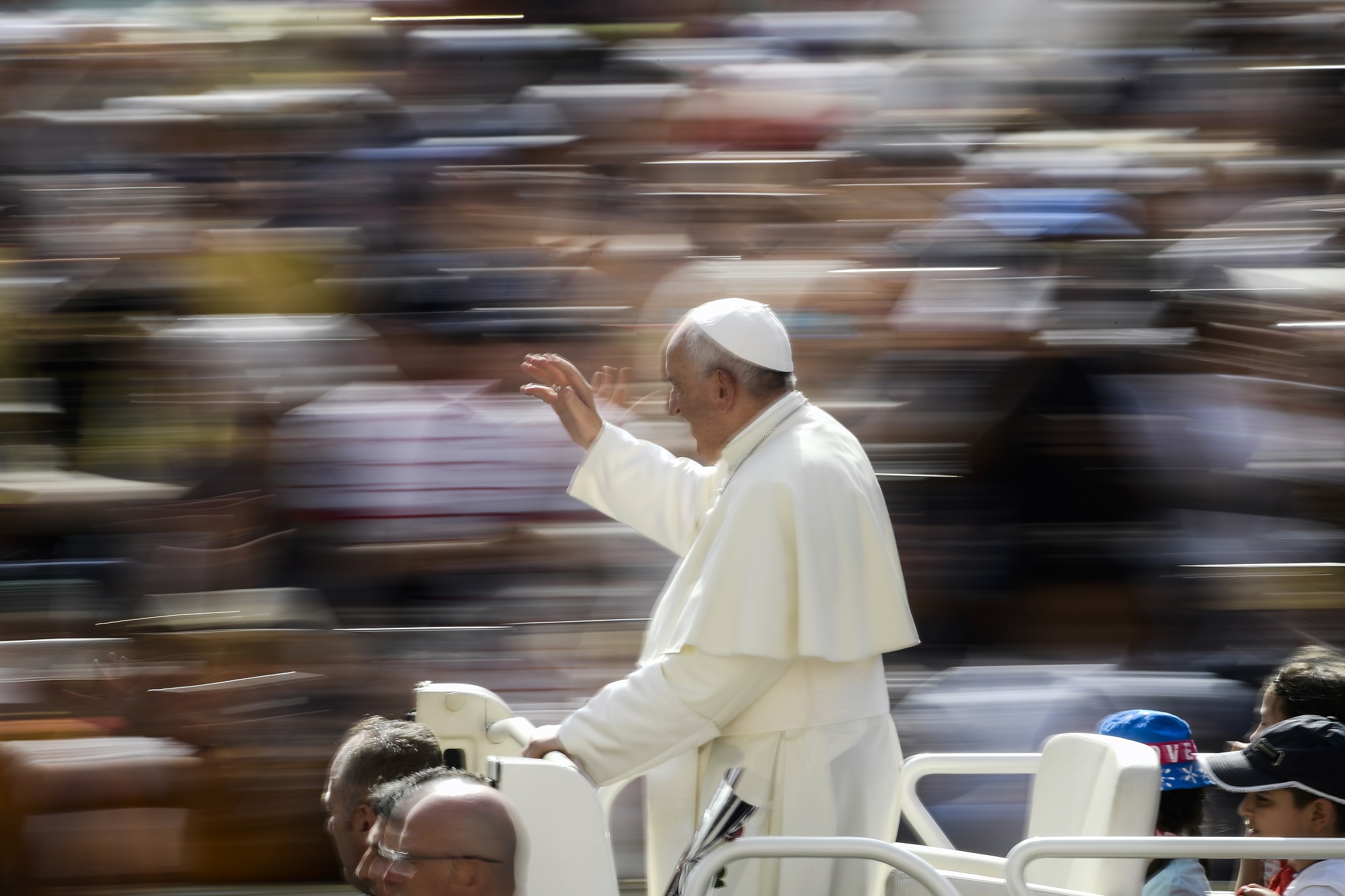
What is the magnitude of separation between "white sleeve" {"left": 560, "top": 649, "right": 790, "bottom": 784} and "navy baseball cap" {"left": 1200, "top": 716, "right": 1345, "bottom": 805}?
0.76m

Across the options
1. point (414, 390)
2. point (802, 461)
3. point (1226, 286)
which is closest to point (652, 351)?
point (414, 390)

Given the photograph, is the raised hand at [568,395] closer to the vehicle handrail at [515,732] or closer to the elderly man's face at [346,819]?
the vehicle handrail at [515,732]

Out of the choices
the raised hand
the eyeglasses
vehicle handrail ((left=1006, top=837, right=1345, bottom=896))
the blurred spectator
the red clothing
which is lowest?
the red clothing

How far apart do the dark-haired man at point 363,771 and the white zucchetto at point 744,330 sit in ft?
2.88

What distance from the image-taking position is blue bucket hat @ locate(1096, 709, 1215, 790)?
2539 millimetres

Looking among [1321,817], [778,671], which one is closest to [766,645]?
[778,671]

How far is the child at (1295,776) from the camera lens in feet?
7.47

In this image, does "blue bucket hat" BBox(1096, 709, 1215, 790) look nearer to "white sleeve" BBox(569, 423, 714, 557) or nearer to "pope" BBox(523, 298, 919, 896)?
"pope" BBox(523, 298, 919, 896)

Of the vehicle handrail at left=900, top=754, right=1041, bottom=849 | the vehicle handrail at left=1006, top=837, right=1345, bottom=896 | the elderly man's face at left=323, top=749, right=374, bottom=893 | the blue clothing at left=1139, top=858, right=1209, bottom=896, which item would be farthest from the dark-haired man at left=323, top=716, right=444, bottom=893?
the blue clothing at left=1139, top=858, right=1209, bottom=896

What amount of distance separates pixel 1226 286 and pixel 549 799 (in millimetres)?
2541

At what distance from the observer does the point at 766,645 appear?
2.35 meters

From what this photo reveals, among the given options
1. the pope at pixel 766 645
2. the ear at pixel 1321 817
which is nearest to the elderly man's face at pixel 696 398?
the pope at pixel 766 645

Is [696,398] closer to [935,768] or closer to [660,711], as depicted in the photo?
[660,711]

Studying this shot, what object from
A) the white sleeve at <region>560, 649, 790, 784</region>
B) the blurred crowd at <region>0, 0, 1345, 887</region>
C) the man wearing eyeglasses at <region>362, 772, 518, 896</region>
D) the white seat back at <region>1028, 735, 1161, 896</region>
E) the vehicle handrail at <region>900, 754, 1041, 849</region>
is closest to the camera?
the man wearing eyeglasses at <region>362, 772, 518, 896</region>
